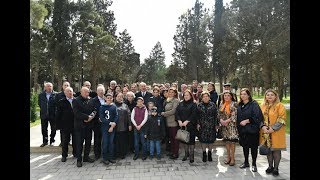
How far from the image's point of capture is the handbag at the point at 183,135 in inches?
284

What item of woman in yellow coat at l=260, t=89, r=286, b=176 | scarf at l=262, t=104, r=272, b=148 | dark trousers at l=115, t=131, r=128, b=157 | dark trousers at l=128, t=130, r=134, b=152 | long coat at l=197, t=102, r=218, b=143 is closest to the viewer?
woman in yellow coat at l=260, t=89, r=286, b=176

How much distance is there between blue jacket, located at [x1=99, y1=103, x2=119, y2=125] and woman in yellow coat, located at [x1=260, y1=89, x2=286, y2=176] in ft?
12.0

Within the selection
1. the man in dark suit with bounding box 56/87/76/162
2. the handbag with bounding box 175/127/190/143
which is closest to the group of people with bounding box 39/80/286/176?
the man in dark suit with bounding box 56/87/76/162

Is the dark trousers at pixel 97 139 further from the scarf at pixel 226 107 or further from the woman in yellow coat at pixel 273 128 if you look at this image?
the woman in yellow coat at pixel 273 128

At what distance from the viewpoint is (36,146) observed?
889cm

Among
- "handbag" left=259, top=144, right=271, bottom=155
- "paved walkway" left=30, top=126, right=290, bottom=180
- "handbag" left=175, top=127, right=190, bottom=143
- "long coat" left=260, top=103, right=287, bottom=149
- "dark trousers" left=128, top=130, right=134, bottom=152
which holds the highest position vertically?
"long coat" left=260, top=103, right=287, bottom=149

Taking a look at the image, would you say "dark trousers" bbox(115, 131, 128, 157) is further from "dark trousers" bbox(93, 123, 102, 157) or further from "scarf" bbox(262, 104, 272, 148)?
"scarf" bbox(262, 104, 272, 148)

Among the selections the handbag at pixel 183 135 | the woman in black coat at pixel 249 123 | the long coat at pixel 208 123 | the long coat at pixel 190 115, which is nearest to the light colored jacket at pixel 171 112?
the long coat at pixel 190 115

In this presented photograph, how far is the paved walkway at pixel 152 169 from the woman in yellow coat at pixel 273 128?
401 millimetres

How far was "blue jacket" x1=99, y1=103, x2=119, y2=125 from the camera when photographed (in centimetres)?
738
